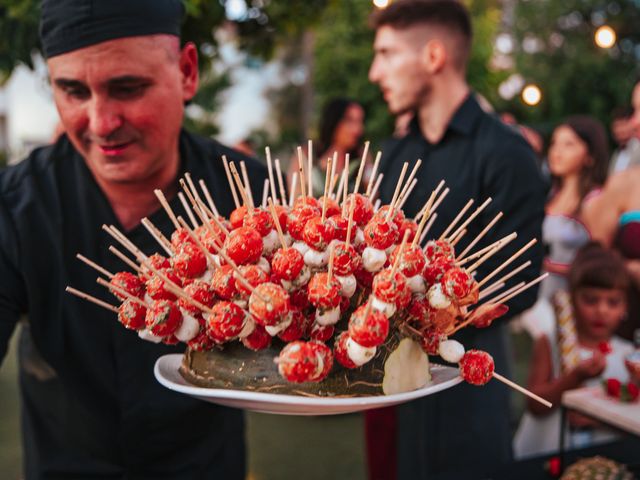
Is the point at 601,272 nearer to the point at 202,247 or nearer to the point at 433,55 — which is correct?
the point at 433,55

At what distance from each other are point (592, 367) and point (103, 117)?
8.24 feet

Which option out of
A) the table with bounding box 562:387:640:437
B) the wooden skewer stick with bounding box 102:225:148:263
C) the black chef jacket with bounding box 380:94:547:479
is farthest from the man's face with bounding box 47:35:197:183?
the table with bounding box 562:387:640:437

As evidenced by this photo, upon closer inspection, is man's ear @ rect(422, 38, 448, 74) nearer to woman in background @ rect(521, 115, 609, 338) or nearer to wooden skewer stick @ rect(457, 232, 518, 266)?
wooden skewer stick @ rect(457, 232, 518, 266)

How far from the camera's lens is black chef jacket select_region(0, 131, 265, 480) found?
1.73 metres

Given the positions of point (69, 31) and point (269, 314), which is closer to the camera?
point (269, 314)

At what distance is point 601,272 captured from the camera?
11.2 ft

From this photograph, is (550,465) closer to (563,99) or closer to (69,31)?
(69,31)

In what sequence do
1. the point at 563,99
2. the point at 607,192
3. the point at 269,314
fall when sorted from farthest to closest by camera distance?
the point at 563,99
the point at 607,192
the point at 269,314

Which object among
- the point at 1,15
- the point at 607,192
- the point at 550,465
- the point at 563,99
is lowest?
the point at 550,465

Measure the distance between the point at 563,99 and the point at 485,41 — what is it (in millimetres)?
5060

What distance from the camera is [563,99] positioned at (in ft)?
55.4

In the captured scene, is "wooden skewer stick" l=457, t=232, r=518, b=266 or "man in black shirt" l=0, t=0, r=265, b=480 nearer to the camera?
"wooden skewer stick" l=457, t=232, r=518, b=266

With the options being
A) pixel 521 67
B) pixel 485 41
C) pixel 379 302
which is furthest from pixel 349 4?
pixel 379 302

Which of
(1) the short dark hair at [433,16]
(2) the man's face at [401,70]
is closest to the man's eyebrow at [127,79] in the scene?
(2) the man's face at [401,70]
